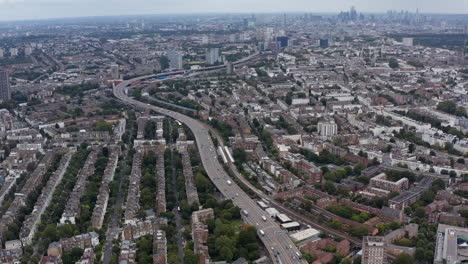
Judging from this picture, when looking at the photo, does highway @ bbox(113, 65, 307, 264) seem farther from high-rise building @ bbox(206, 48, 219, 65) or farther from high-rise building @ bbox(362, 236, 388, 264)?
high-rise building @ bbox(206, 48, 219, 65)

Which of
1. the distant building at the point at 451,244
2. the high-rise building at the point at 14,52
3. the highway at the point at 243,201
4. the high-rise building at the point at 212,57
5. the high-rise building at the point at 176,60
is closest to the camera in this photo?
the distant building at the point at 451,244

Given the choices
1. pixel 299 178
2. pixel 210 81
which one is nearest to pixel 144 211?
pixel 299 178

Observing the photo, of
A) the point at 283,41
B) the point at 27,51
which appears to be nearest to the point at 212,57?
the point at 283,41

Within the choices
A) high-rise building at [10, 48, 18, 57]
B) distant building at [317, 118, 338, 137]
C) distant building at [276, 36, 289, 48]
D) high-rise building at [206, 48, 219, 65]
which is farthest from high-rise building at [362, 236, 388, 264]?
high-rise building at [10, 48, 18, 57]

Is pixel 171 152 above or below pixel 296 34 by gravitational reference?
below

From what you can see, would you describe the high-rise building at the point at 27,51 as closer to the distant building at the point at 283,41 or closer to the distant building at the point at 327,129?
the distant building at the point at 283,41

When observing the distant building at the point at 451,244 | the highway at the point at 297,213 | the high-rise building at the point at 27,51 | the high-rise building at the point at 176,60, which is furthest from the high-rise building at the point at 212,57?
the distant building at the point at 451,244

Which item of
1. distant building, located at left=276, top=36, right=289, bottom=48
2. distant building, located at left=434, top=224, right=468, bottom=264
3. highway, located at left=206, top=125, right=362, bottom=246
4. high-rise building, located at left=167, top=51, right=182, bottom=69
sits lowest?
highway, located at left=206, top=125, right=362, bottom=246

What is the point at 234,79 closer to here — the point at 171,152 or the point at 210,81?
the point at 210,81
